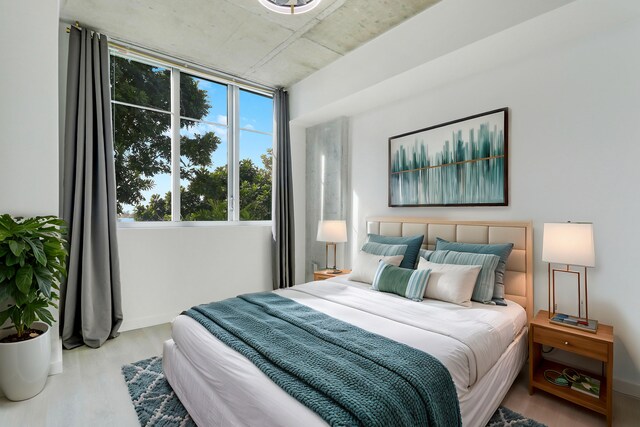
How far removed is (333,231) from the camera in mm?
3773

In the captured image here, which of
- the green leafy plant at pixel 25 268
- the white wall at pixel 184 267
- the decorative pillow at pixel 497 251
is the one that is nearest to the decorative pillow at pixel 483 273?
the decorative pillow at pixel 497 251

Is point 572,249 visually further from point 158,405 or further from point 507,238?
point 158,405

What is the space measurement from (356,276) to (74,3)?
3313 mm

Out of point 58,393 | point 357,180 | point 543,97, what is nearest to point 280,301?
point 58,393

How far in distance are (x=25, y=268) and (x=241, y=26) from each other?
252 cm

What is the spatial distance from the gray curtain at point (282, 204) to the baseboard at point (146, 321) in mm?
1298

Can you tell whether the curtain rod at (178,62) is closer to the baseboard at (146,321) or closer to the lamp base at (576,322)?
the baseboard at (146,321)

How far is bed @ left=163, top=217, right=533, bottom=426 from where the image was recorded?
54.7 inches

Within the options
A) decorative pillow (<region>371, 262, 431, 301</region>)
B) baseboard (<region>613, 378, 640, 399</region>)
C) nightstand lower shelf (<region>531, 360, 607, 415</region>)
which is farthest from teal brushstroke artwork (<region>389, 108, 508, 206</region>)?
baseboard (<region>613, 378, 640, 399</region>)

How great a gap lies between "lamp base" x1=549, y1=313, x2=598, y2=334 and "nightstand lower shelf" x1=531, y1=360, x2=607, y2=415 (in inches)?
14.8

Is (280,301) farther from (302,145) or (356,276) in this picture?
(302,145)

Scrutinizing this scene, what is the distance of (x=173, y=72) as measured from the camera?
Result: 12.0ft

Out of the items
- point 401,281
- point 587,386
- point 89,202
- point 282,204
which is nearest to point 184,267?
point 89,202

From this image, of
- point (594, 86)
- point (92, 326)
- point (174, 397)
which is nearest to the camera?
point (174, 397)
